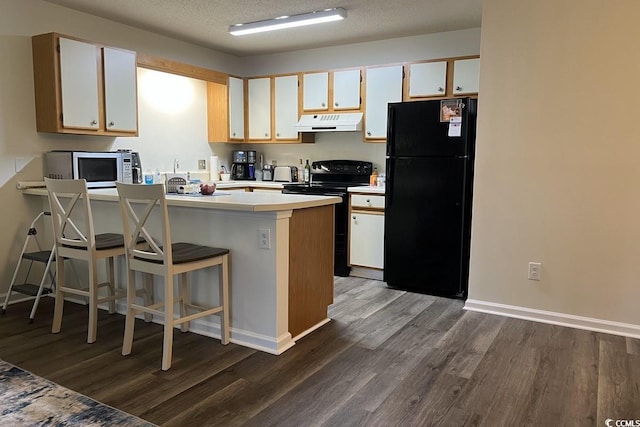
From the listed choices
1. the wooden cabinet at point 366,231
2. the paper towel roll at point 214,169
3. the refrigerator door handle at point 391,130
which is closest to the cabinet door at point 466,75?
the refrigerator door handle at point 391,130

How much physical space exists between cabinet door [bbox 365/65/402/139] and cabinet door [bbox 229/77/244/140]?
170 cm

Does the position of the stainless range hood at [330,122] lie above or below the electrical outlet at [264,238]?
above

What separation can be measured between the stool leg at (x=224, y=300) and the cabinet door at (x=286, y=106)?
9.78 ft

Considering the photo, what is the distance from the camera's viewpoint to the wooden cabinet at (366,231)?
4578 mm

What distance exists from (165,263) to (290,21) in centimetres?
273

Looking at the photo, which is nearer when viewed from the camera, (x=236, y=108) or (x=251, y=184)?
(x=251, y=184)

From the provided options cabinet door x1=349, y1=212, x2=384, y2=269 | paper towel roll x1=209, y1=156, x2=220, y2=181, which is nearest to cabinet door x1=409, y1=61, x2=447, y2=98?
cabinet door x1=349, y1=212, x2=384, y2=269

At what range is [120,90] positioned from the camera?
4.28 metres

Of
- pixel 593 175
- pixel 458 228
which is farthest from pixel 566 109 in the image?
pixel 458 228

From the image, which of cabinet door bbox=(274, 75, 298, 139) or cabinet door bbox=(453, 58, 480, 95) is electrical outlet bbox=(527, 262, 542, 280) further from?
cabinet door bbox=(274, 75, 298, 139)

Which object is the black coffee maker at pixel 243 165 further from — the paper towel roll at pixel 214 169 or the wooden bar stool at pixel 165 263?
the wooden bar stool at pixel 165 263

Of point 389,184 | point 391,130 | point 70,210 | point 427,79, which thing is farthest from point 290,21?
point 70,210

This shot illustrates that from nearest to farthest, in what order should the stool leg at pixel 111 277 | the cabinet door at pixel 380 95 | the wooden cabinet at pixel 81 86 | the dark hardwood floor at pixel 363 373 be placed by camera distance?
1. the dark hardwood floor at pixel 363 373
2. the stool leg at pixel 111 277
3. the wooden cabinet at pixel 81 86
4. the cabinet door at pixel 380 95

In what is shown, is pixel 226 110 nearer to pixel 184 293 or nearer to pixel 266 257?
pixel 184 293
